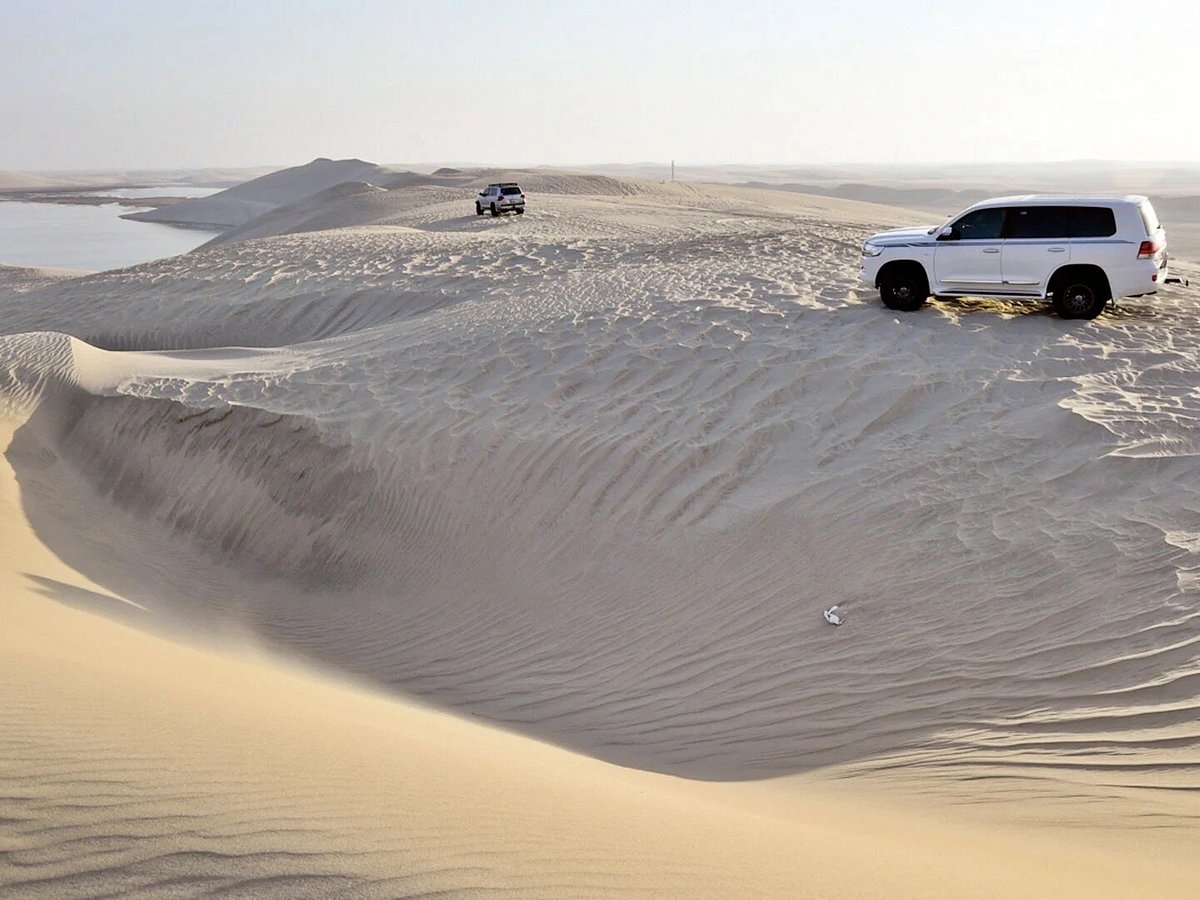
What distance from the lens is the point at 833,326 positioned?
12562 millimetres

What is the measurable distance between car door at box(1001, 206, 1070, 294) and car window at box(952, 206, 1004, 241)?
0.34ft

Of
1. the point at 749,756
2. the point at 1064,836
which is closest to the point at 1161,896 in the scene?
the point at 1064,836

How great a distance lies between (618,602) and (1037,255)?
7072 mm

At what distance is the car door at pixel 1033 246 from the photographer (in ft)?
39.9

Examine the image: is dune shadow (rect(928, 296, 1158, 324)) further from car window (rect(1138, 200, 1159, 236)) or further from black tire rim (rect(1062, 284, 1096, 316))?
car window (rect(1138, 200, 1159, 236))

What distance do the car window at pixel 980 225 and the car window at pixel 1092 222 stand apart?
0.81 meters

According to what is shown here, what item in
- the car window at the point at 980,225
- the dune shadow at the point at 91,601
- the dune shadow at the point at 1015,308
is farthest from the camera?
the dune shadow at the point at 1015,308

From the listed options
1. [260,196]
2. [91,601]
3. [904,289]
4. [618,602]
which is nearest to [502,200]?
[904,289]

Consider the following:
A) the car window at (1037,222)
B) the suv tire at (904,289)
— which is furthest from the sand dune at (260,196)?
the car window at (1037,222)

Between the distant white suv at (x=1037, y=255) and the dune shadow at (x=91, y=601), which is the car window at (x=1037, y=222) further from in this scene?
the dune shadow at (x=91, y=601)

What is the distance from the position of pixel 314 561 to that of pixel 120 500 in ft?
10.8

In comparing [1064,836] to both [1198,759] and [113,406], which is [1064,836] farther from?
[113,406]

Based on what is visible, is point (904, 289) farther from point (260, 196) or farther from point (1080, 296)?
point (260, 196)

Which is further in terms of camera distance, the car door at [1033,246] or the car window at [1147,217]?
the car door at [1033,246]
